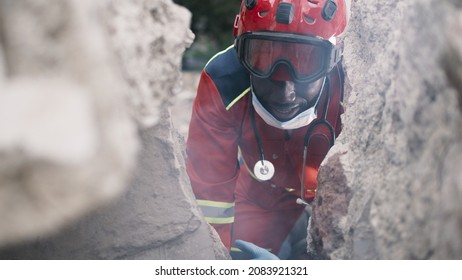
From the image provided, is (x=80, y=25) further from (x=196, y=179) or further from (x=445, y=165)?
(x=196, y=179)

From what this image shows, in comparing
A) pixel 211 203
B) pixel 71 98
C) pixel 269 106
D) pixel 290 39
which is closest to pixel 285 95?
pixel 269 106

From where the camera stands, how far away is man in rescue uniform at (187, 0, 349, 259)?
177cm

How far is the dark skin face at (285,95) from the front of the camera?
6.09 feet

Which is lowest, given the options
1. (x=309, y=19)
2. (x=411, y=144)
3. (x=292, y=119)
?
(x=292, y=119)

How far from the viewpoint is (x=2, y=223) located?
3.22 ft

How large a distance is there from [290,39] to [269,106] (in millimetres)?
264

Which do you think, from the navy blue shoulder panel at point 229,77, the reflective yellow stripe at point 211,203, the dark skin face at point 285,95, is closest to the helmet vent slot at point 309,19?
the dark skin face at point 285,95

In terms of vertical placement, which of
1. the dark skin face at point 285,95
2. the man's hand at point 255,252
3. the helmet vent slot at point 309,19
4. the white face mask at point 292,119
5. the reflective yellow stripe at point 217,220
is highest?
A: the helmet vent slot at point 309,19

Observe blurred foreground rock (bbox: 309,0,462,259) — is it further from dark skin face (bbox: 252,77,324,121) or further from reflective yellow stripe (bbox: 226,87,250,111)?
reflective yellow stripe (bbox: 226,87,250,111)

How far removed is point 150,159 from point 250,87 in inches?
27.0

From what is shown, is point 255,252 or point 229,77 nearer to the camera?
point 255,252

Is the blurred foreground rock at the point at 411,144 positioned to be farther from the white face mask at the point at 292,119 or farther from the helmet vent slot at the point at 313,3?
the white face mask at the point at 292,119

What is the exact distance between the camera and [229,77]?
198 cm

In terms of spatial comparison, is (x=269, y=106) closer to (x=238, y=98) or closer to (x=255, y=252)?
(x=238, y=98)
